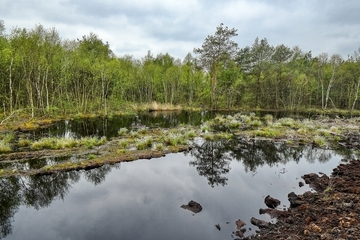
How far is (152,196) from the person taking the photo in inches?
350

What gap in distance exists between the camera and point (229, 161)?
13.0m

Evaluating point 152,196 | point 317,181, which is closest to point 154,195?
point 152,196

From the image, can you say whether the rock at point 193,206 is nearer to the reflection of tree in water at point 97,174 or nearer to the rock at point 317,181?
the reflection of tree in water at point 97,174

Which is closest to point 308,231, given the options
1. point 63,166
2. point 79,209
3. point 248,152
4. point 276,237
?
point 276,237

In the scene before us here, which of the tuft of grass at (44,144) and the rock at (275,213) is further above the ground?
the tuft of grass at (44,144)

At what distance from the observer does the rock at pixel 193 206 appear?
7.71 metres

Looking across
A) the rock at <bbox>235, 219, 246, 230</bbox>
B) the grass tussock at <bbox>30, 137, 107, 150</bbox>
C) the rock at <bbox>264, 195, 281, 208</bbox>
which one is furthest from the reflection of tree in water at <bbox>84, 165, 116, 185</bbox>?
the rock at <bbox>264, 195, 281, 208</bbox>

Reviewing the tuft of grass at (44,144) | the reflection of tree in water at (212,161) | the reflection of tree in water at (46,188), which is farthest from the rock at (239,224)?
the tuft of grass at (44,144)

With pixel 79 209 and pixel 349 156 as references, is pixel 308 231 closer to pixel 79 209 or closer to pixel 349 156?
pixel 79 209

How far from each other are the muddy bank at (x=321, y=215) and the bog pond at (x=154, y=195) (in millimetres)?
462

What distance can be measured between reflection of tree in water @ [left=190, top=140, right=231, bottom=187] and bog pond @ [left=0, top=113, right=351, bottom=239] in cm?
5

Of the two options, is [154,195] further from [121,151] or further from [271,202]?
[121,151]

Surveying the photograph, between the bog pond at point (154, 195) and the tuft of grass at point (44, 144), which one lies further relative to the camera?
the tuft of grass at point (44, 144)

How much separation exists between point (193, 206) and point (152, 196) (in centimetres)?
185
